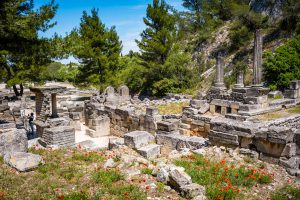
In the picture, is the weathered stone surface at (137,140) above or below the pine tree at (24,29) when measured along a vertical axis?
below

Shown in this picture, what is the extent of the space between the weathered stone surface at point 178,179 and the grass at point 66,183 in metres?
0.65

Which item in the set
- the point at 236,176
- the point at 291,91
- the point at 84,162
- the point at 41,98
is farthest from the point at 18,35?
the point at 291,91

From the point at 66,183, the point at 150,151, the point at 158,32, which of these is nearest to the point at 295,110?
the point at 150,151

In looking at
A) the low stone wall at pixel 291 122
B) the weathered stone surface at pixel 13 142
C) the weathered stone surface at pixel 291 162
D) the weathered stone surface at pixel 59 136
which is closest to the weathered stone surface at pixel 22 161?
the weathered stone surface at pixel 13 142

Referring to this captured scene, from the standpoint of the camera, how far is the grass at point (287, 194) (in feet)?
16.8

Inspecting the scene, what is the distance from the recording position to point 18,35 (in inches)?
434

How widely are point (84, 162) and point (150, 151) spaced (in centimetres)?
222

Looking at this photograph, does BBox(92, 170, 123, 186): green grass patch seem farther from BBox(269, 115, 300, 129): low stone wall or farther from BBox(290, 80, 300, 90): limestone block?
BBox(290, 80, 300, 90): limestone block

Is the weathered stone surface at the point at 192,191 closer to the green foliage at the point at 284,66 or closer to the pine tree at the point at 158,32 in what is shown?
the green foliage at the point at 284,66

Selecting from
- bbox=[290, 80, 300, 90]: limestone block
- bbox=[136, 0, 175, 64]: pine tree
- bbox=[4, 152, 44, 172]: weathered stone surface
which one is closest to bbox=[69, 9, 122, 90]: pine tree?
bbox=[136, 0, 175, 64]: pine tree

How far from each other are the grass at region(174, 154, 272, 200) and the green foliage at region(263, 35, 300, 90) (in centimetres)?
1798

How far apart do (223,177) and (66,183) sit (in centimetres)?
311

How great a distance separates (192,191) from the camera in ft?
16.0

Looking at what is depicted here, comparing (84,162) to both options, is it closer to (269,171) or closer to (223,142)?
(223,142)
